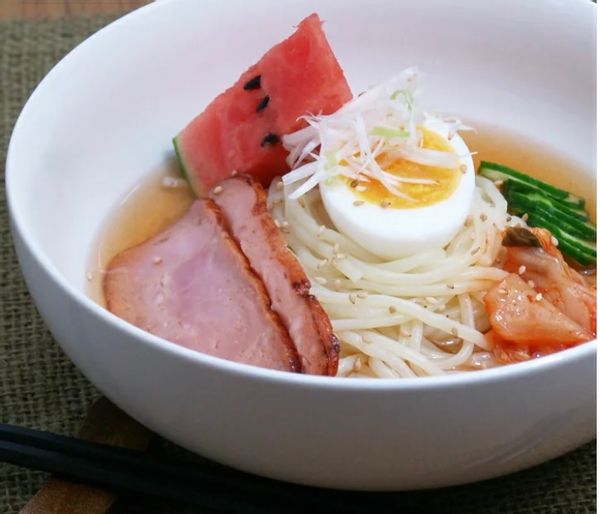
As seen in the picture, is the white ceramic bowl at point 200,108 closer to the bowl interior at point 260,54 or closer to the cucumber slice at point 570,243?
the bowl interior at point 260,54

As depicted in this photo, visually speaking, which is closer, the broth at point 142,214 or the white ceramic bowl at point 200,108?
the white ceramic bowl at point 200,108

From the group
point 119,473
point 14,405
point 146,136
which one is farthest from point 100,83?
point 119,473

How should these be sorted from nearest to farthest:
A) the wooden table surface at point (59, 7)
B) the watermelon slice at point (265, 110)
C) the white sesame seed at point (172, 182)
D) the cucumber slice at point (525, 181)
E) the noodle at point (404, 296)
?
the noodle at point (404, 296), the watermelon slice at point (265, 110), the cucumber slice at point (525, 181), the white sesame seed at point (172, 182), the wooden table surface at point (59, 7)

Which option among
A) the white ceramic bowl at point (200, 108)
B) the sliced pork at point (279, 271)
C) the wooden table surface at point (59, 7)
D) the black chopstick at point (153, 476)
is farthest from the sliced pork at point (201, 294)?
the wooden table surface at point (59, 7)

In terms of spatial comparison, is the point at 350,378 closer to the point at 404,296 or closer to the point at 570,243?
the point at 404,296

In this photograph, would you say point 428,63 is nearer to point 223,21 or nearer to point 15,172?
point 223,21

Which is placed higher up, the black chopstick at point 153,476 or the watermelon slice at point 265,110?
the watermelon slice at point 265,110
